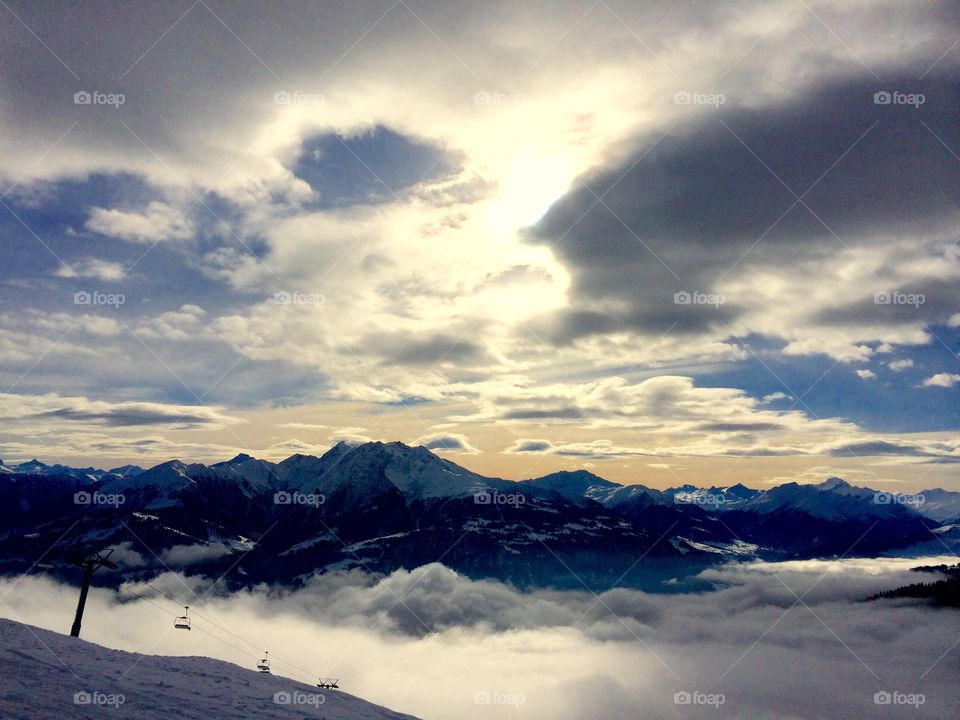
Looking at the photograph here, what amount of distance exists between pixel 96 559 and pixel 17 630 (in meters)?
35.2

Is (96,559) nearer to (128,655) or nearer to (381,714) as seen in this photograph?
(128,655)

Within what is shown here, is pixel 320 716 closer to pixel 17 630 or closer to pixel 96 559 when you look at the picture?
pixel 17 630

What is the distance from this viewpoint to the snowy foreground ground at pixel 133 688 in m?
22.9

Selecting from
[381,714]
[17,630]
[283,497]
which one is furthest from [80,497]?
[381,714]

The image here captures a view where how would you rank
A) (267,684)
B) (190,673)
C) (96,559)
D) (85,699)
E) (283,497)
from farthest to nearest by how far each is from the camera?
1. (283,497)
2. (96,559)
3. (267,684)
4. (190,673)
5. (85,699)

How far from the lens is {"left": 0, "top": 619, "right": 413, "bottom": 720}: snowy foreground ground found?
75.2ft

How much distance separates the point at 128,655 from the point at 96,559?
37.1 m

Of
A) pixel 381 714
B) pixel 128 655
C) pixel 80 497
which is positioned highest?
pixel 80 497

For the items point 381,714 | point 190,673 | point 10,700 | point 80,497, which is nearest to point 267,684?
point 190,673

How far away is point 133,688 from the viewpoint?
1043 inches

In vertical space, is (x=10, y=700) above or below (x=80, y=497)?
below

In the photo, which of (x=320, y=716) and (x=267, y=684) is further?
(x=267, y=684)

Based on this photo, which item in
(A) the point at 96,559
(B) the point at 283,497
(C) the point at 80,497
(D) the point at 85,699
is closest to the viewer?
(D) the point at 85,699

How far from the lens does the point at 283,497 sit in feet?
378
